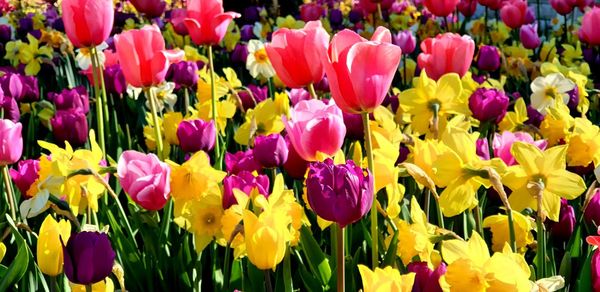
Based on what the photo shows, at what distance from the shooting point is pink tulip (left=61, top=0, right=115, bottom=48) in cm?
230

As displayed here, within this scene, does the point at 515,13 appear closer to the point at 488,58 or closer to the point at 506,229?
the point at 488,58

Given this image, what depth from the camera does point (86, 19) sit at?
7.57 feet

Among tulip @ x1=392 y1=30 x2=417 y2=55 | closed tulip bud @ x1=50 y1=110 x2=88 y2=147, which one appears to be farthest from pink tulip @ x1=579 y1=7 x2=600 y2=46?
closed tulip bud @ x1=50 y1=110 x2=88 y2=147

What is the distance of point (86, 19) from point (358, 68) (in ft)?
3.88

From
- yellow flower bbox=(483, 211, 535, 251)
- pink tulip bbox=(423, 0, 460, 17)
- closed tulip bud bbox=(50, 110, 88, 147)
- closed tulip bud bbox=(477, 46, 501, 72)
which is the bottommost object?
closed tulip bud bbox=(477, 46, 501, 72)

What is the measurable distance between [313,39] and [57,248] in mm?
771

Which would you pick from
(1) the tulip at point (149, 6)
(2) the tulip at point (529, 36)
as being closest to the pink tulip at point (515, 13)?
(2) the tulip at point (529, 36)

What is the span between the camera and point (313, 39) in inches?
73.6

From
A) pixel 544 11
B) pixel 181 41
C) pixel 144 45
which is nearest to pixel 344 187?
pixel 144 45

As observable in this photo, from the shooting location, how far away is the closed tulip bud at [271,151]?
182 centimetres

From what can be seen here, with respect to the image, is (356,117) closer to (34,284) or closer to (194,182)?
(194,182)

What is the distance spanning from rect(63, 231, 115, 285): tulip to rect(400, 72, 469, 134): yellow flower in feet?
3.75

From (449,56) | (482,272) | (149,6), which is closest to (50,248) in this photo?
(482,272)

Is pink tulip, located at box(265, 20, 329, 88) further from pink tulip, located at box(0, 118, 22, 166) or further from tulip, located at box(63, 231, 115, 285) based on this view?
tulip, located at box(63, 231, 115, 285)
